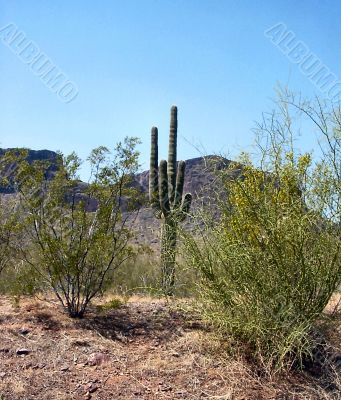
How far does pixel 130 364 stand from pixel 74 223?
2461 mm

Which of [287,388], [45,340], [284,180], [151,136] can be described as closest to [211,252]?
[284,180]

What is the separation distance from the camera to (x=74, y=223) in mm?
7711

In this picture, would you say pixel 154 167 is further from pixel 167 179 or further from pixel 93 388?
pixel 93 388

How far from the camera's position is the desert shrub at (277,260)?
18.2 ft

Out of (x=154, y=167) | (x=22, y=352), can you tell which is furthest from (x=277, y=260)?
(x=154, y=167)

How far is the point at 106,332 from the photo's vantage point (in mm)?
6961

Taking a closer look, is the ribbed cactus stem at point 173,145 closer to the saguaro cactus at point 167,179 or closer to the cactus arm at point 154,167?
the saguaro cactus at point 167,179

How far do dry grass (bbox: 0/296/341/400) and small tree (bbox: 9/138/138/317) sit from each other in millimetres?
511

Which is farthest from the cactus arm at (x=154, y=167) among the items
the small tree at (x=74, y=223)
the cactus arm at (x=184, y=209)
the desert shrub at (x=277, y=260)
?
the desert shrub at (x=277, y=260)

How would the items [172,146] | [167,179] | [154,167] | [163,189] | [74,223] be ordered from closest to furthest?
[74,223] → [163,189] → [167,179] → [154,167] → [172,146]

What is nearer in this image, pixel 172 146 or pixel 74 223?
pixel 74 223

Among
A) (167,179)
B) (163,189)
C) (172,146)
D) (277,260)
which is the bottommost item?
(277,260)

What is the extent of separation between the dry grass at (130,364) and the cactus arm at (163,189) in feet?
9.77

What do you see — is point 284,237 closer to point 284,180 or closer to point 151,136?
point 284,180
